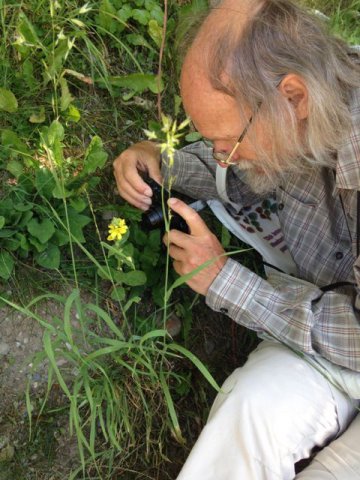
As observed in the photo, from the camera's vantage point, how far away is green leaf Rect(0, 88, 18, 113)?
206 centimetres

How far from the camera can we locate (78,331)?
202 centimetres

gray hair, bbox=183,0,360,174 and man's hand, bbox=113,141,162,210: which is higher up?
gray hair, bbox=183,0,360,174

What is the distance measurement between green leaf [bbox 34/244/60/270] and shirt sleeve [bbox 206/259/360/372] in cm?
56

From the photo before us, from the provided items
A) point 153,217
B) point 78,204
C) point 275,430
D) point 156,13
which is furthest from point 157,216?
point 156,13

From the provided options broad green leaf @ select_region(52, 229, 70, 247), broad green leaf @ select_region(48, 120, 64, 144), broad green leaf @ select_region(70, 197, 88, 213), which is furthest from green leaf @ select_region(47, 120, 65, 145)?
broad green leaf @ select_region(52, 229, 70, 247)

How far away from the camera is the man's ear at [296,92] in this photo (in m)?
1.48

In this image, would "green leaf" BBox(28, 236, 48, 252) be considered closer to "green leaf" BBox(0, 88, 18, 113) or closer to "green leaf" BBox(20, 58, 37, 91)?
"green leaf" BBox(0, 88, 18, 113)

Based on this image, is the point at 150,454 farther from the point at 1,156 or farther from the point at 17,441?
the point at 1,156

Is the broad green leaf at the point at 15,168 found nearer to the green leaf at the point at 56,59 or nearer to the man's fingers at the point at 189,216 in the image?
the green leaf at the point at 56,59

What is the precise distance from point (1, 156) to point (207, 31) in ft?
3.07

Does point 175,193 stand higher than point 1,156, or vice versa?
point 1,156

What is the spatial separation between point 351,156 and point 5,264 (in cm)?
120

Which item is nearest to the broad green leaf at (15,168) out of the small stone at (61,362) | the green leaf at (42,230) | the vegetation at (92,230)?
the vegetation at (92,230)

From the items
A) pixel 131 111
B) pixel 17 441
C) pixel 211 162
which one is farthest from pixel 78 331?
pixel 131 111
